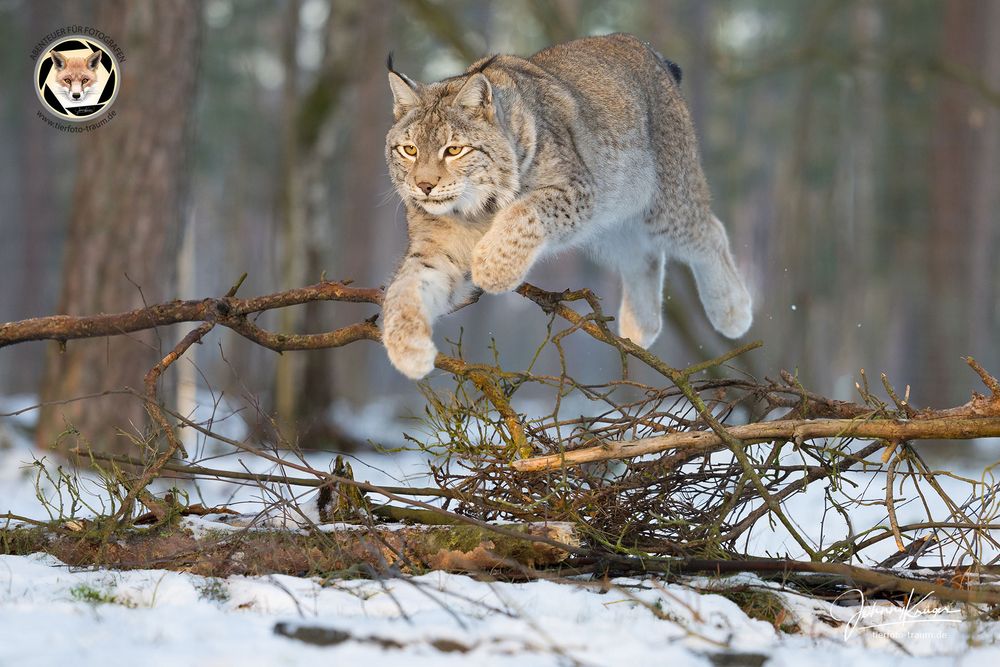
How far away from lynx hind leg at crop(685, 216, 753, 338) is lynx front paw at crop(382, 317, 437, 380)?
2.51 meters

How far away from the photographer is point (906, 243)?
67.1 ft

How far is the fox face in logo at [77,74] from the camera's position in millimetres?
6957

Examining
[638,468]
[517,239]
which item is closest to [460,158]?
[517,239]

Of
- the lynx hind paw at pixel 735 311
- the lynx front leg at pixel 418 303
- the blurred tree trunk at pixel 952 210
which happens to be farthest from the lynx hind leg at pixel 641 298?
the blurred tree trunk at pixel 952 210

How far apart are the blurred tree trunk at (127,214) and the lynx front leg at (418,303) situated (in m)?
3.09

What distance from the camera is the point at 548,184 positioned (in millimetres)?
4664

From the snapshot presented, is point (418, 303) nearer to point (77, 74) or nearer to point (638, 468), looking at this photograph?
point (638, 468)

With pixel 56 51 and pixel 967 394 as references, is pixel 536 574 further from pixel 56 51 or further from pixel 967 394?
pixel 967 394

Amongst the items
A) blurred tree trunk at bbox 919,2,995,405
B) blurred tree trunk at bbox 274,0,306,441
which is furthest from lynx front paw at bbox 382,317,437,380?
blurred tree trunk at bbox 919,2,995,405

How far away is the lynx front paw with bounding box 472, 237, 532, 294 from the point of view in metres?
4.17

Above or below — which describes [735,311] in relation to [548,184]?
below

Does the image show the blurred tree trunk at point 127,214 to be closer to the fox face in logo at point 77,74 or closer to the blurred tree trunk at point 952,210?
the fox face in logo at point 77,74

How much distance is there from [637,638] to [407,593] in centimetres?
75

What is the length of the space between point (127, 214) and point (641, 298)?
354 centimetres
